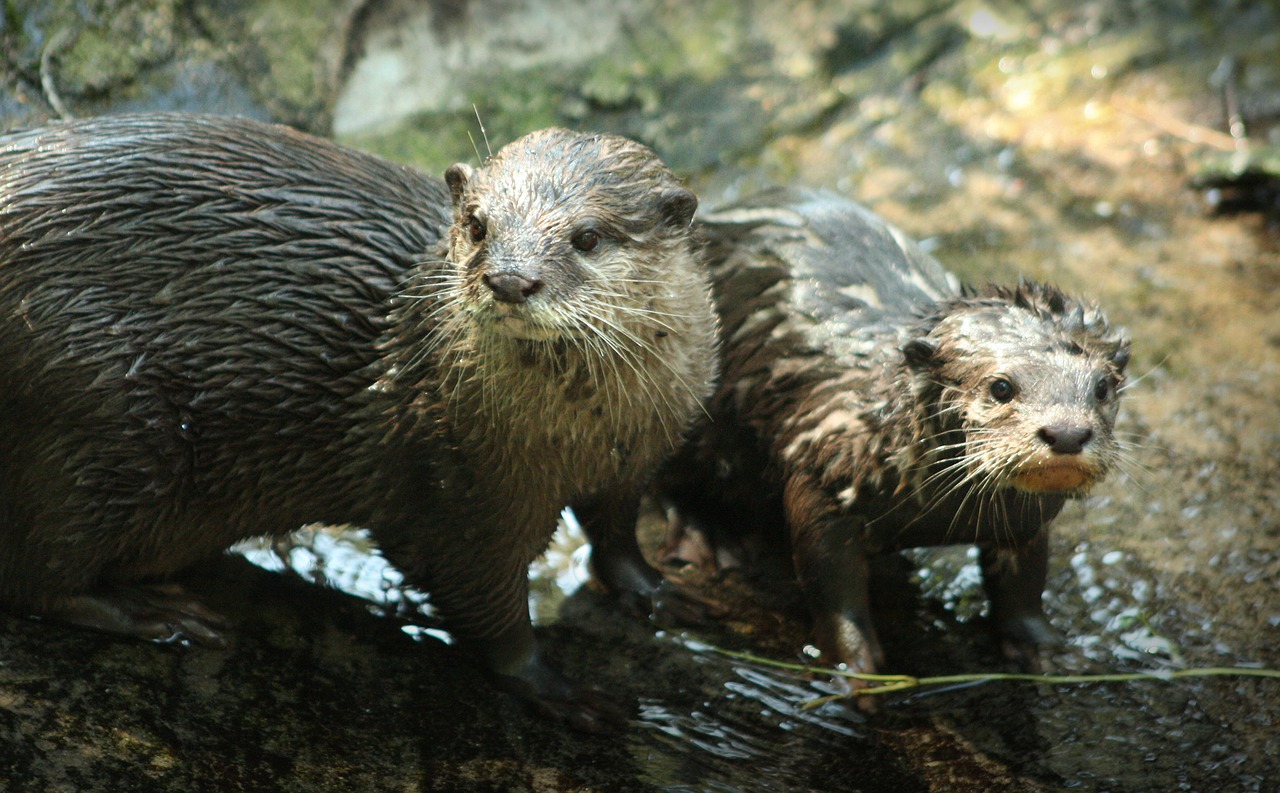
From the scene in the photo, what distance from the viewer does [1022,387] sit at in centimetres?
304

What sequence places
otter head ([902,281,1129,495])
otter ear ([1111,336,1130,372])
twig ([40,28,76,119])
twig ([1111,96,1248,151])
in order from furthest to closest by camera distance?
twig ([1111,96,1248,151]) → twig ([40,28,76,119]) → otter ear ([1111,336,1130,372]) → otter head ([902,281,1129,495])

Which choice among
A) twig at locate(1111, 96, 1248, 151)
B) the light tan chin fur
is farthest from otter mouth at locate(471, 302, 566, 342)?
twig at locate(1111, 96, 1248, 151)

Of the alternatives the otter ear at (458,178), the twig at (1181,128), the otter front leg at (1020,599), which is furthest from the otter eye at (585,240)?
the twig at (1181,128)

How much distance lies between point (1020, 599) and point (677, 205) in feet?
4.70

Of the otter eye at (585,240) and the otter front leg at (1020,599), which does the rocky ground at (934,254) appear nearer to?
the otter front leg at (1020,599)

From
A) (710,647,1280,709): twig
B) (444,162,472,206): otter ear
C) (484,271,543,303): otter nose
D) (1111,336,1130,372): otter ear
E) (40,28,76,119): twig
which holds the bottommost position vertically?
(710,647,1280,709): twig

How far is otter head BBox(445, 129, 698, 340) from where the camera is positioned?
2715mm

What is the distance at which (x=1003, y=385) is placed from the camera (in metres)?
3.08

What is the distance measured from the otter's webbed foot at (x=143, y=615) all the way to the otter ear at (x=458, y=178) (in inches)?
46.5

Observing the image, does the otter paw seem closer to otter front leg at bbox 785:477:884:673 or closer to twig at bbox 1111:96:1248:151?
otter front leg at bbox 785:477:884:673

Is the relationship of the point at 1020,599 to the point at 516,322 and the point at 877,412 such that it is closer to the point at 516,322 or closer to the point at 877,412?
the point at 877,412

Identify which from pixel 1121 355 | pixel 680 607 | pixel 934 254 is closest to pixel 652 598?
pixel 680 607

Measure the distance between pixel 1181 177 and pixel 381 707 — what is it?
4202 mm

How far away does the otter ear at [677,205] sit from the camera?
3.00 metres
